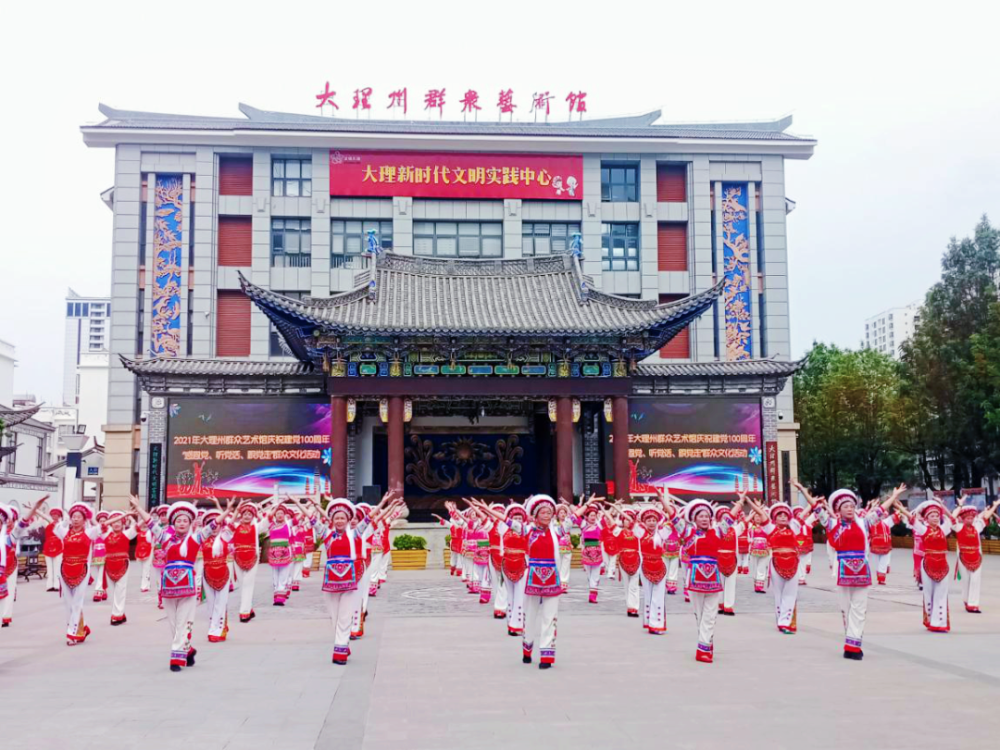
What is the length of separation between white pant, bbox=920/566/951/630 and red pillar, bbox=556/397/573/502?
45.1 feet

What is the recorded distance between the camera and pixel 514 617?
1198 centimetres

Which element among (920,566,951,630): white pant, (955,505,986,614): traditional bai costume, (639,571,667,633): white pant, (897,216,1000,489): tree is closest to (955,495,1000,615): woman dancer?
(955,505,986,614): traditional bai costume

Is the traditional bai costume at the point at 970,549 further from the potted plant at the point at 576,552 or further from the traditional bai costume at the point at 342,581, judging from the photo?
the potted plant at the point at 576,552

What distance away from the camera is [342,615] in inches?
400

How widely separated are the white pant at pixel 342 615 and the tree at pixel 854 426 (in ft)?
105

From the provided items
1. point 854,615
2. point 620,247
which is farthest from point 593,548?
point 620,247

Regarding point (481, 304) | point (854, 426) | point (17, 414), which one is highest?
point (481, 304)

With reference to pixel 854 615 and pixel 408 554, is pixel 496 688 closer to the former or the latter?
pixel 854 615

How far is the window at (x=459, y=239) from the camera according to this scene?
36125 millimetres

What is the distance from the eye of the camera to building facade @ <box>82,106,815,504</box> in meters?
34.1

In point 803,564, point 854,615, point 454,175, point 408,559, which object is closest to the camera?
point 854,615

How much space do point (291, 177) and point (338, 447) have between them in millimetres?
13945

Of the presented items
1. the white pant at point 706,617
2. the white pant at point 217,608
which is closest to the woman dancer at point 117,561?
the white pant at point 217,608

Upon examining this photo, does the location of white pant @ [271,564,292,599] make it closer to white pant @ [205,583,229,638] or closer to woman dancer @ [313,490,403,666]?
white pant @ [205,583,229,638]
